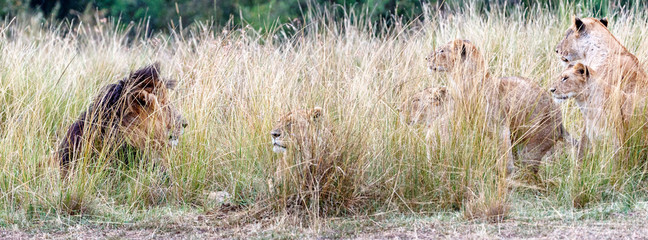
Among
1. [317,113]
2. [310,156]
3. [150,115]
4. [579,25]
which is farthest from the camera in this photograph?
[579,25]

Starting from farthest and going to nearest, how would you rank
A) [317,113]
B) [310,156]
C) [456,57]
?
[456,57], [317,113], [310,156]

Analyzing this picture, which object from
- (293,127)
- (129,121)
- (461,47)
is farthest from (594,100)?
(129,121)

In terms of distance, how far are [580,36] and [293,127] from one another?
115 inches

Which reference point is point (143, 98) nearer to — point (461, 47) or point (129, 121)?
point (129, 121)

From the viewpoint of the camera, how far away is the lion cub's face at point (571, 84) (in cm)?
596

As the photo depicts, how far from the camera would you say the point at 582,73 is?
600cm

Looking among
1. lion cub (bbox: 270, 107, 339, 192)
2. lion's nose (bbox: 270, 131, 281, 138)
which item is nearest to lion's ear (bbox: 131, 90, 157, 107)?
lion's nose (bbox: 270, 131, 281, 138)

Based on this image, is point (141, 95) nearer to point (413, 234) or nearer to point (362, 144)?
point (362, 144)

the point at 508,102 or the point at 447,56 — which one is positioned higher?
the point at 447,56

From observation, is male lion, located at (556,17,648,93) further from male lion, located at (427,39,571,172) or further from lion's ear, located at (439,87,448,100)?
lion's ear, located at (439,87,448,100)

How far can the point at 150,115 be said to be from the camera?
5.81 meters

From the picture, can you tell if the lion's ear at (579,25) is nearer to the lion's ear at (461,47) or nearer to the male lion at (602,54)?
the male lion at (602,54)

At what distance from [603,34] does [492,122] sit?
1.76 meters

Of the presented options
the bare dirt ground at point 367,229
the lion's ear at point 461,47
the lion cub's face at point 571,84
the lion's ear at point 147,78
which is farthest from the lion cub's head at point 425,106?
the lion's ear at point 147,78
